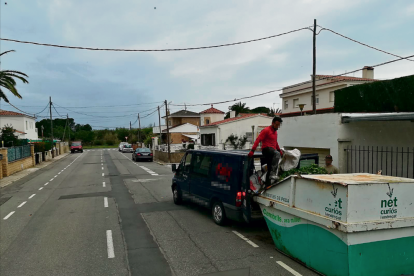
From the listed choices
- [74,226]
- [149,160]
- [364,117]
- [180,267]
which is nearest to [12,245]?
[74,226]

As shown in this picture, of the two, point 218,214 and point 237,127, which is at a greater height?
point 237,127

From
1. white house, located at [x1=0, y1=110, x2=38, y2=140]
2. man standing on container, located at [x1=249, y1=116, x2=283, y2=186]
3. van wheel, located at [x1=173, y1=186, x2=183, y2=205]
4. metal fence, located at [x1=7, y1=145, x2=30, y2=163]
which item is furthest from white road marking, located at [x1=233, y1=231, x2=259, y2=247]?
white house, located at [x1=0, y1=110, x2=38, y2=140]

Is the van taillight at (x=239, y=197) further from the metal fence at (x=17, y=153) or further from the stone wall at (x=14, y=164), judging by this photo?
the metal fence at (x=17, y=153)

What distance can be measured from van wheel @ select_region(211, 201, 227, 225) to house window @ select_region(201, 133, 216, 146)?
25334mm

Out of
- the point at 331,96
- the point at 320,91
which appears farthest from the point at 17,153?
the point at 331,96

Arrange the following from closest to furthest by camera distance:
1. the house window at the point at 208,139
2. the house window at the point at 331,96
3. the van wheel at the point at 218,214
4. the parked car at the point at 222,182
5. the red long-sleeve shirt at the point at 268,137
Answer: the red long-sleeve shirt at the point at 268,137
the parked car at the point at 222,182
the van wheel at the point at 218,214
the house window at the point at 331,96
the house window at the point at 208,139

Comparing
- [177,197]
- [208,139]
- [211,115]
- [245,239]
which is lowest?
[245,239]

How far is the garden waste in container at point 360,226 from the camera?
4.10 meters

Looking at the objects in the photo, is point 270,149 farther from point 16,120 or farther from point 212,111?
point 16,120

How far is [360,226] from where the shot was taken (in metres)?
4.05

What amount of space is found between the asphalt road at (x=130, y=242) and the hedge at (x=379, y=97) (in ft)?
20.9

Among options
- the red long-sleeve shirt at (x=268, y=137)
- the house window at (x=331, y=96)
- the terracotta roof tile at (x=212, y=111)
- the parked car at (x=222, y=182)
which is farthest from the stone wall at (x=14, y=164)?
the house window at (x=331, y=96)

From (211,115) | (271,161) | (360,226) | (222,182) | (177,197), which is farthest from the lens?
(211,115)

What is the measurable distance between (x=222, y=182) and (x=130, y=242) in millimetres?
2374
